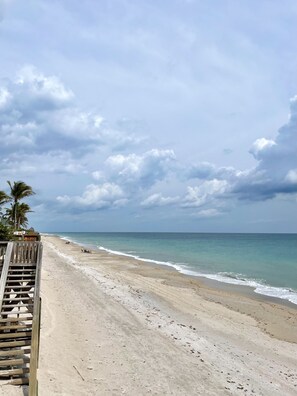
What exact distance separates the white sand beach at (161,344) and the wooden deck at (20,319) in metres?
0.43

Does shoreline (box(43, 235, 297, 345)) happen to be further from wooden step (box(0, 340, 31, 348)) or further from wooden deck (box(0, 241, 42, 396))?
wooden step (box(0, 340, 31, 348))

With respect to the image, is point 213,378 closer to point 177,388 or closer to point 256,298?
point 177,388

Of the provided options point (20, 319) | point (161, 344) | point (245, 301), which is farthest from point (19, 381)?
point (245, 301)

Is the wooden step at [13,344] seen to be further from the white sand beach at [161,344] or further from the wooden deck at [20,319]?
the white sand beach at [161,344]

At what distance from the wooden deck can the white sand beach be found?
432 mm

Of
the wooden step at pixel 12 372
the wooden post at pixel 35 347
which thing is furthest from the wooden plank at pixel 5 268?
the wooden step at pixel 12 372

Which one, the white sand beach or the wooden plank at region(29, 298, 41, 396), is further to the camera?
the white sand beach

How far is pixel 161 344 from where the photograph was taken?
41.4 ft

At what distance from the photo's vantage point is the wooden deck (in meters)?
8.72

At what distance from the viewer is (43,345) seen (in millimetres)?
11523

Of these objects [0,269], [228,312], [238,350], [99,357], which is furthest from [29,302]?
[228,312]

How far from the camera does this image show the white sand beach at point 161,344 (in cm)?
966

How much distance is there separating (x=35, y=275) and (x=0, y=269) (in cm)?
129

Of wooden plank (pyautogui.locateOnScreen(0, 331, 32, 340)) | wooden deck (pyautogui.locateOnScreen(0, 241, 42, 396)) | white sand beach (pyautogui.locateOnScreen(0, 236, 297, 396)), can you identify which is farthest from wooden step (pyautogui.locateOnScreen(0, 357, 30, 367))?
wooden plank (pyautogui.locateOnScreen(0, 331, 32, 340))
